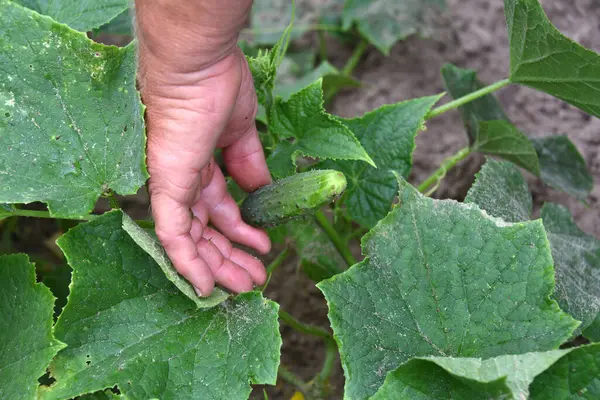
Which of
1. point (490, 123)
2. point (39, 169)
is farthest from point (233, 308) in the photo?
point (490, 123)

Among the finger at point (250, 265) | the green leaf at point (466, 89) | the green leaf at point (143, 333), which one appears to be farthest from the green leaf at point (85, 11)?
the green leaf at point (466, 89)

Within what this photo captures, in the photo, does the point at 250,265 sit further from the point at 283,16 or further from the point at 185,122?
the point at 283,16

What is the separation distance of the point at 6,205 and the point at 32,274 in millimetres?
208

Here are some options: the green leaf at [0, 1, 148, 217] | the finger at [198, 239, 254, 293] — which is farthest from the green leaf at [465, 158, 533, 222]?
the green leaf at [0, 1, 148, 217]

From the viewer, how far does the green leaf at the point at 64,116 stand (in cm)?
152

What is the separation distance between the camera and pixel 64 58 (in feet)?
5.08

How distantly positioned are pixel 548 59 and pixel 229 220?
102cm

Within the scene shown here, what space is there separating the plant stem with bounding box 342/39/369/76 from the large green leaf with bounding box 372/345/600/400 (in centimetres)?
206

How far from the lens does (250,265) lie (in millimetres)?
1723

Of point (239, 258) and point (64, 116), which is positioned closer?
point (64, 116)

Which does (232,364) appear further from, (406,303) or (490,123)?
(490,123)

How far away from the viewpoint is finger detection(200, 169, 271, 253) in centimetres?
182

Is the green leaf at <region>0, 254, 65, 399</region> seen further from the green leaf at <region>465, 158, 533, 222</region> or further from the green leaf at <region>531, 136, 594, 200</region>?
the green leaf at <region>531, 136, 594, 200</region>

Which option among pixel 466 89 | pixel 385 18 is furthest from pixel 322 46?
pixel 466 89
